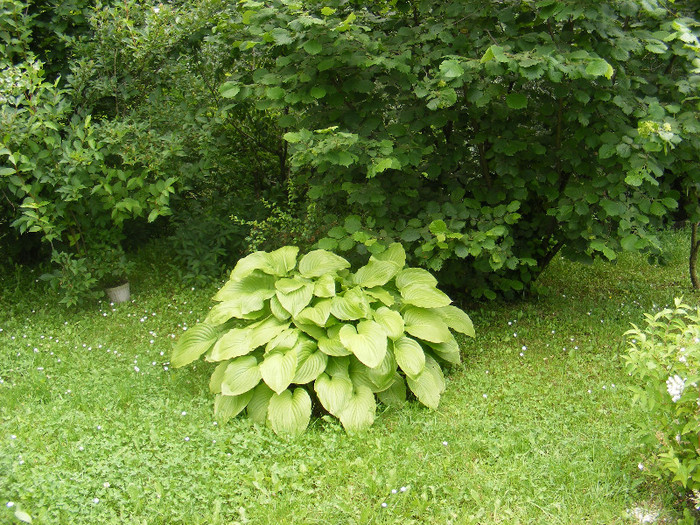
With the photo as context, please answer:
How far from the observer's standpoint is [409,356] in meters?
3.58

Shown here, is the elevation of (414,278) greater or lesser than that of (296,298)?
lesser

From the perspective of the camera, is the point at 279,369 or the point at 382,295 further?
the point at 382,295

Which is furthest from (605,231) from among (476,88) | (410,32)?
(410,32)

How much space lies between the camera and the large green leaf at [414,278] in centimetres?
407

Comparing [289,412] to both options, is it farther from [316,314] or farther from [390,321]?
[390,321]

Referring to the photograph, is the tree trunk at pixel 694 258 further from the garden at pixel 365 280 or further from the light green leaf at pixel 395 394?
the light green leaf at pixel 395 394

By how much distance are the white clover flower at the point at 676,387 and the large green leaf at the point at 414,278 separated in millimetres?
1770

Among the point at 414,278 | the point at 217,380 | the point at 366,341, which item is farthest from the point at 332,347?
the point at 414,278

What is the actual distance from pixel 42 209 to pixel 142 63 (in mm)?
1508

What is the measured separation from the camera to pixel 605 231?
4.27 meters

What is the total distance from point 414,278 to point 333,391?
1.05 m

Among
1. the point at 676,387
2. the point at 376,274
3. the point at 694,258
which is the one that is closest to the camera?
the point at 676,387

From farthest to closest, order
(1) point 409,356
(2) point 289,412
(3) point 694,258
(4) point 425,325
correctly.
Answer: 1. (3) point 694,258
2. (4) point 425,325
3. (1) point 409,356
4. (2) point 289,412

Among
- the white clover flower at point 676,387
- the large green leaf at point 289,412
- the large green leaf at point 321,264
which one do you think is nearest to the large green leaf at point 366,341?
the large green leaf at point 289,412
